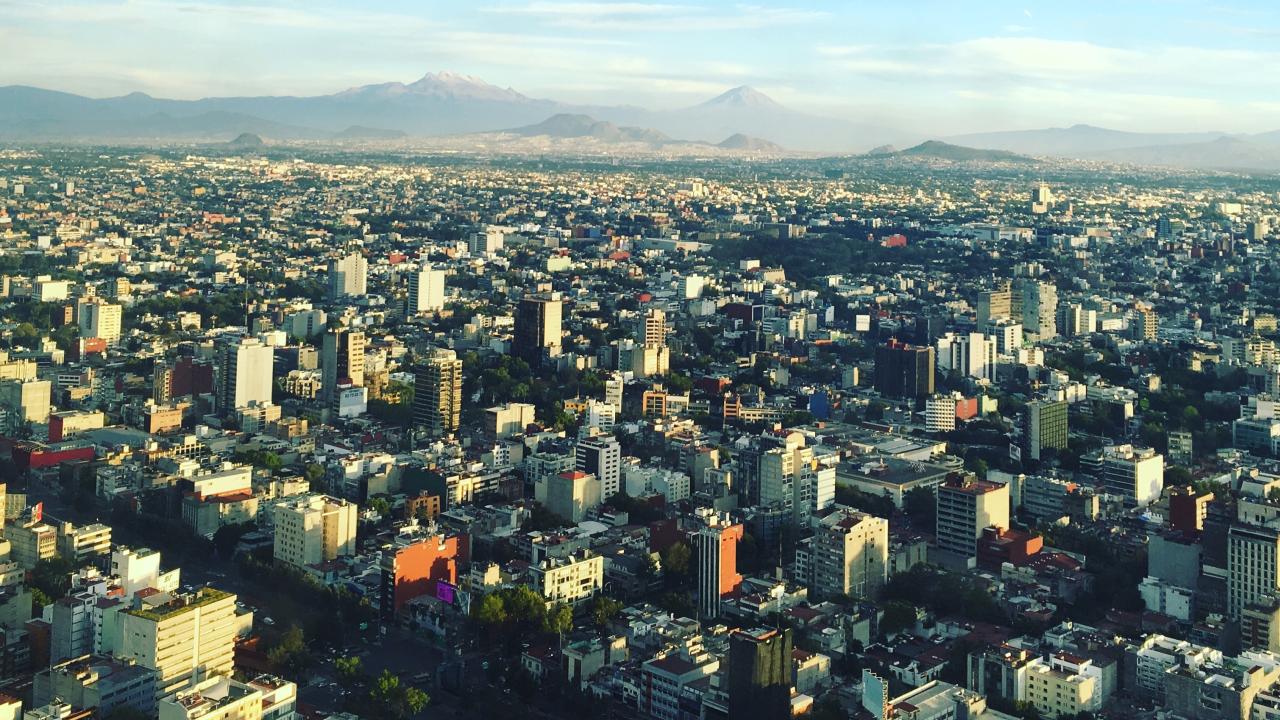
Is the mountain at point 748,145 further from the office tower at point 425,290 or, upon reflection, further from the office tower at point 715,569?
the office tower at point 715,569

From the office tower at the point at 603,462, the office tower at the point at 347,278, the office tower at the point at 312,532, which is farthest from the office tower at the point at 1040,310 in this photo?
the office tower at the point at 312,532

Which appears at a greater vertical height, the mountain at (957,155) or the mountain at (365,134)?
the mountain at (365,134)

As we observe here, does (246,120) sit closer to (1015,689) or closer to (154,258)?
(154,258)

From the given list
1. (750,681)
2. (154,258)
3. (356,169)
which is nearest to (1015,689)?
(750,681)

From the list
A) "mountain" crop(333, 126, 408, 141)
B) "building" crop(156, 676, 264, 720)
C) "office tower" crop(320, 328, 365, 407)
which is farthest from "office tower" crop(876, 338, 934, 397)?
"mountain" crop(333, 126, 408, 141)

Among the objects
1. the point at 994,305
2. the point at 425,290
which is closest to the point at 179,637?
the point at 425,290

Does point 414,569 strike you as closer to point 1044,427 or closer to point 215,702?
point 215,702

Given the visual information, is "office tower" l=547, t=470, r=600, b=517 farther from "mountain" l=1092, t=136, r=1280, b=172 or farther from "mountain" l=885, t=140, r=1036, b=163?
"mountain" l=1092, t=136, r=1280, b=172
